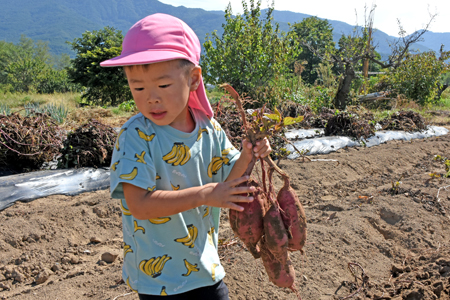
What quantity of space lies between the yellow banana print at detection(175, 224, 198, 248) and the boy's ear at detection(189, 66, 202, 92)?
0.55 metres

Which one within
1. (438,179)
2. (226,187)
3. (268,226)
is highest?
(226,187)

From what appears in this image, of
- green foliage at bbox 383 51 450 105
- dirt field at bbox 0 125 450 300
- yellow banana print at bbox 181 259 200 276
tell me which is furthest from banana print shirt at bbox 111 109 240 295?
green foliage at bbox 383 51 450 105

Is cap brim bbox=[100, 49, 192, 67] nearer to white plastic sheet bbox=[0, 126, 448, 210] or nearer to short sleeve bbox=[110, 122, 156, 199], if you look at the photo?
short sleeve bbox=[110, 122, 156, 199]

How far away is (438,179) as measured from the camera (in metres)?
4.35

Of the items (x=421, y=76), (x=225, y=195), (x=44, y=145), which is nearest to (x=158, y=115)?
(x=225, y=195)

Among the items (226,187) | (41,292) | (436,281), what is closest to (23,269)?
(41,292)

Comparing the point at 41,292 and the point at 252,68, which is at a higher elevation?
the point at 252,68

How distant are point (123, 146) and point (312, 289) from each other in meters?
1.67

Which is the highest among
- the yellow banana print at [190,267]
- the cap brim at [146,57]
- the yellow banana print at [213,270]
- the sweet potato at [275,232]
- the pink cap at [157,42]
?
the pink cap at [157,42]

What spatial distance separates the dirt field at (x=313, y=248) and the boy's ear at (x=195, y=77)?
1.31 meters

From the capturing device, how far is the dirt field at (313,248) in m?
2.20

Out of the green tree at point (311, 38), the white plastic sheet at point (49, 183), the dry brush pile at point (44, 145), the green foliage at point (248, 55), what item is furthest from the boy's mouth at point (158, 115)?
the green tree at point (311, 38)

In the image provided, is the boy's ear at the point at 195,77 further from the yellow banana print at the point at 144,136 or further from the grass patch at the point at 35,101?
the grass patch at the point at 35,101

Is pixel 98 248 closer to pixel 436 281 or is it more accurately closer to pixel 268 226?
pixel 268 226
